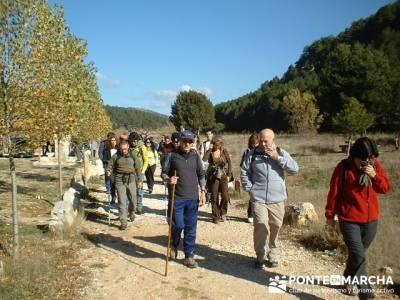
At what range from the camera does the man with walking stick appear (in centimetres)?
673

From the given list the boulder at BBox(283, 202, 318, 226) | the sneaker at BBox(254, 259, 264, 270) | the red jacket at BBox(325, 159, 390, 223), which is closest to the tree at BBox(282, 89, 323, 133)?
the boulder at BBox(283, 202, 318, 226)

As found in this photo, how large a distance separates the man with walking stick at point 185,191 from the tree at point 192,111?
69.2 m

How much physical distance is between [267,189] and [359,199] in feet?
4.86

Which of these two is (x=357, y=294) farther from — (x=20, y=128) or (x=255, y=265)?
(x=20, y=128)

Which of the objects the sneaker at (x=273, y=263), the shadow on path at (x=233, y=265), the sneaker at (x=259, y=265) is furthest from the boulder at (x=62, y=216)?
the sneaker at (x=273, y=263)

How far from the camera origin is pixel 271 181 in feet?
20.8

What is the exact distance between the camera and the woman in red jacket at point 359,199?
17.0ft

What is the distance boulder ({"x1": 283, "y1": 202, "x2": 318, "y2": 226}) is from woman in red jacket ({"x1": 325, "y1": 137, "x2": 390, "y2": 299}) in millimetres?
4022

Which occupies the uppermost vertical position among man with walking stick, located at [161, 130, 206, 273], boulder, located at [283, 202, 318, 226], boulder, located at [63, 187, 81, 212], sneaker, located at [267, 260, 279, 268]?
man with walking stick, located at [161, 130, 206, 273]

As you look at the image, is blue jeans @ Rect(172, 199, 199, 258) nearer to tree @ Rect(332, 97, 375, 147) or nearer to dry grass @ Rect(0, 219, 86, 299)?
dry grass @ Rect(0, 219, 86, 299)

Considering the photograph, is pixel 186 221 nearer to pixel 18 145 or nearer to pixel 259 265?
pixel 259 265

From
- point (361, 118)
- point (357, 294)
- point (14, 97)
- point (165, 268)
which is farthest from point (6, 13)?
point (361, 118)

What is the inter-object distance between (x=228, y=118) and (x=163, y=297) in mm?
110996

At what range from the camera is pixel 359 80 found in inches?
1713
